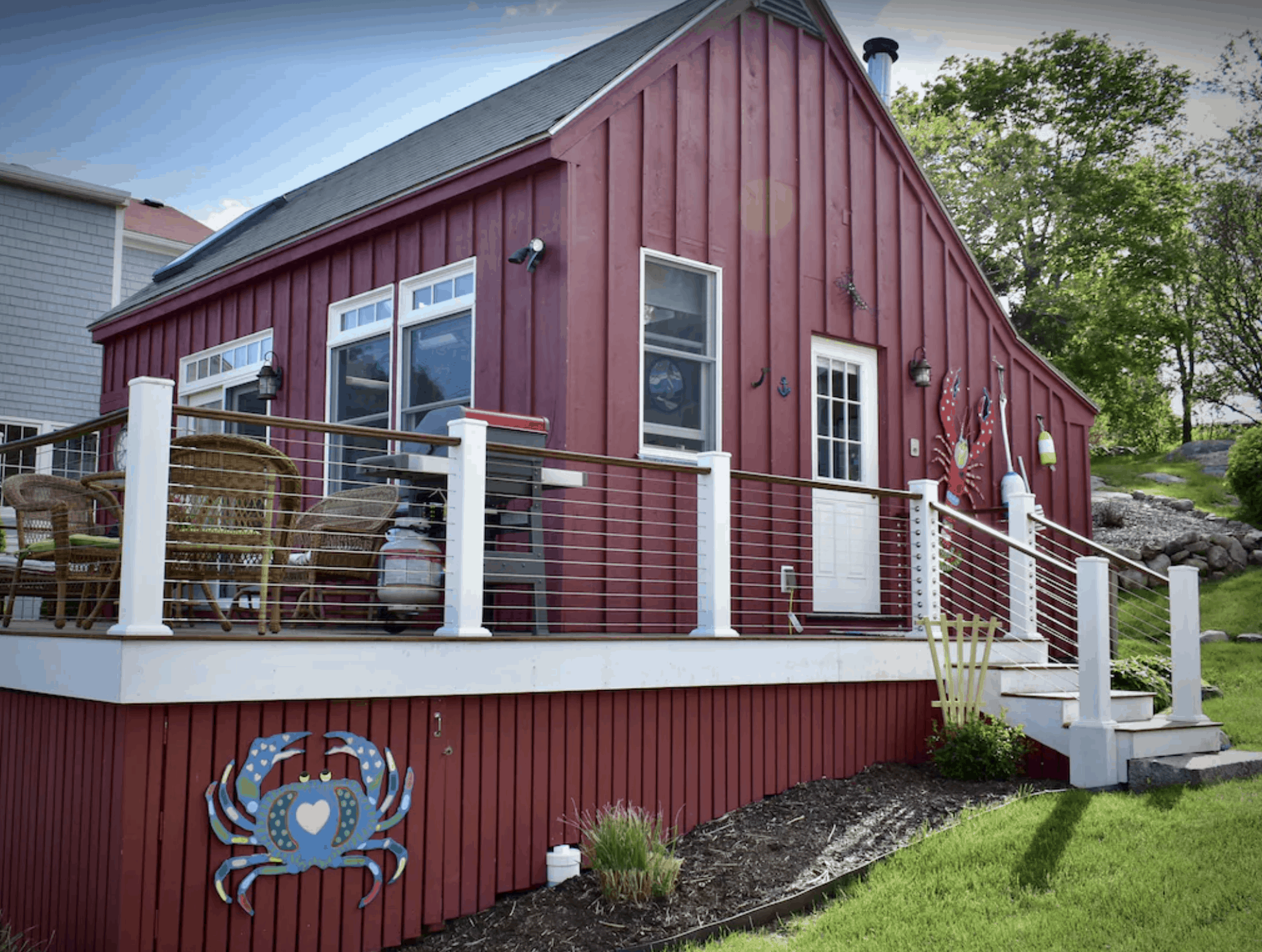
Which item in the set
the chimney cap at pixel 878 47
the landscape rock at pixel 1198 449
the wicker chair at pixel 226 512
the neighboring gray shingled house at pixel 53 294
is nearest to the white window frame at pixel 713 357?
the wicker chair at pixel 226 512

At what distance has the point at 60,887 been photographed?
518 cm

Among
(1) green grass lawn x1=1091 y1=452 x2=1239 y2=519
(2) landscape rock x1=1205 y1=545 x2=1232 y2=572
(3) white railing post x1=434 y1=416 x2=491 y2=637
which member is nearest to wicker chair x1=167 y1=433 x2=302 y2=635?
(3) white railing post x1=434 y1=416 x2=491 y2=637

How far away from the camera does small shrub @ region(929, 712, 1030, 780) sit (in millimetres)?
7262

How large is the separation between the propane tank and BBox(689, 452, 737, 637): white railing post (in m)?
1.51

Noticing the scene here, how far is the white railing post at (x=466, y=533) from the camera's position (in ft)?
18.4

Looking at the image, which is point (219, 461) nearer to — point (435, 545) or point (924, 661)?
point (435, 545)

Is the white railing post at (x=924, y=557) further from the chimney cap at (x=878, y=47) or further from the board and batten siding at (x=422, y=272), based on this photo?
the chimney cap at (x=878, y=47)

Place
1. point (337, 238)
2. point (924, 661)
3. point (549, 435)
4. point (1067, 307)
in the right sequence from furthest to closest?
1. point (1067, 307)
2. point (337, 238)
3. point (924, 661)
4. point (549, 435)

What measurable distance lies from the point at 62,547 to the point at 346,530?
1355mm

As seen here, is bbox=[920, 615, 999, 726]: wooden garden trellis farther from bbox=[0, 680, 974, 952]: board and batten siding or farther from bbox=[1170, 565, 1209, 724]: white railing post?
bbox=[1170, 565, 1209, 724]: white railing post

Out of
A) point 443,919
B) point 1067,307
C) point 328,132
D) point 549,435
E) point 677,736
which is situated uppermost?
point 328,132

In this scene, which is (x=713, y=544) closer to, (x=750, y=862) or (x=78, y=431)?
(x=750, y=862)

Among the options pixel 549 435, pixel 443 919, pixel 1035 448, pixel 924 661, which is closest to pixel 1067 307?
pixel 1035 448

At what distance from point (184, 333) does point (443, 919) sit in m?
7.67
